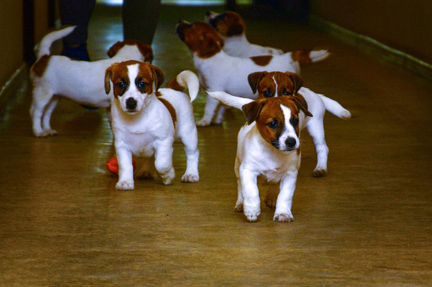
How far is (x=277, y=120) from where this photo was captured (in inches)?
187

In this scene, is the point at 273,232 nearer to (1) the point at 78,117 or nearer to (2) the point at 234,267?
(2) the point at 234,267

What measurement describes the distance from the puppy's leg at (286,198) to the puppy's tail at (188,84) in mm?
827

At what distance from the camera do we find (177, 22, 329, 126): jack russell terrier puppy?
A: 769 cm

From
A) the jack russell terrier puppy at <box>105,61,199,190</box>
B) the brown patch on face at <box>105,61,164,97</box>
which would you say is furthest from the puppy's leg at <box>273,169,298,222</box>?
the brown patch on face at <box>105,61,164,97</box>

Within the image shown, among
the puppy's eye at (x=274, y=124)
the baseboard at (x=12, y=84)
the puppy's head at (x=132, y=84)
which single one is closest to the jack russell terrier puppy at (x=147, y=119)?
the puppy's head at (x=132, y=84)

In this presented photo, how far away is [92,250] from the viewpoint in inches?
177

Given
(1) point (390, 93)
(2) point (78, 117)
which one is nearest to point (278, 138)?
(2) point (78, 117)

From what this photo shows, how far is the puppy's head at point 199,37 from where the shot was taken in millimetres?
7719

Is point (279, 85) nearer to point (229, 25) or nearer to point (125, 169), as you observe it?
point (125, 169)

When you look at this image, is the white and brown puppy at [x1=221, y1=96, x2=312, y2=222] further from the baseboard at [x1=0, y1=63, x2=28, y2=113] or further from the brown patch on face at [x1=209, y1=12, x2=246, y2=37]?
the brown patch on face at [x1=209, y1=12, x2=246, y2=37]

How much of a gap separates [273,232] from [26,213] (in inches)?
47.8

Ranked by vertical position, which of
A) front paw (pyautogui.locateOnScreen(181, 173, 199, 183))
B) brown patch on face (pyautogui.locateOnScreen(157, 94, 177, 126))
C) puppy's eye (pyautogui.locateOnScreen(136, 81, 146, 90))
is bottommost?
front paw (pyautogui.locateOnScreen(181, 173, 199, 183))

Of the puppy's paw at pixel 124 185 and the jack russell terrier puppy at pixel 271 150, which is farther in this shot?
the puppy's paw at pixel 124 185

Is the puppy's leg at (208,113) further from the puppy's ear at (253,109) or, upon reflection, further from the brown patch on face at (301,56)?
the puppy's ear at (253,109)
